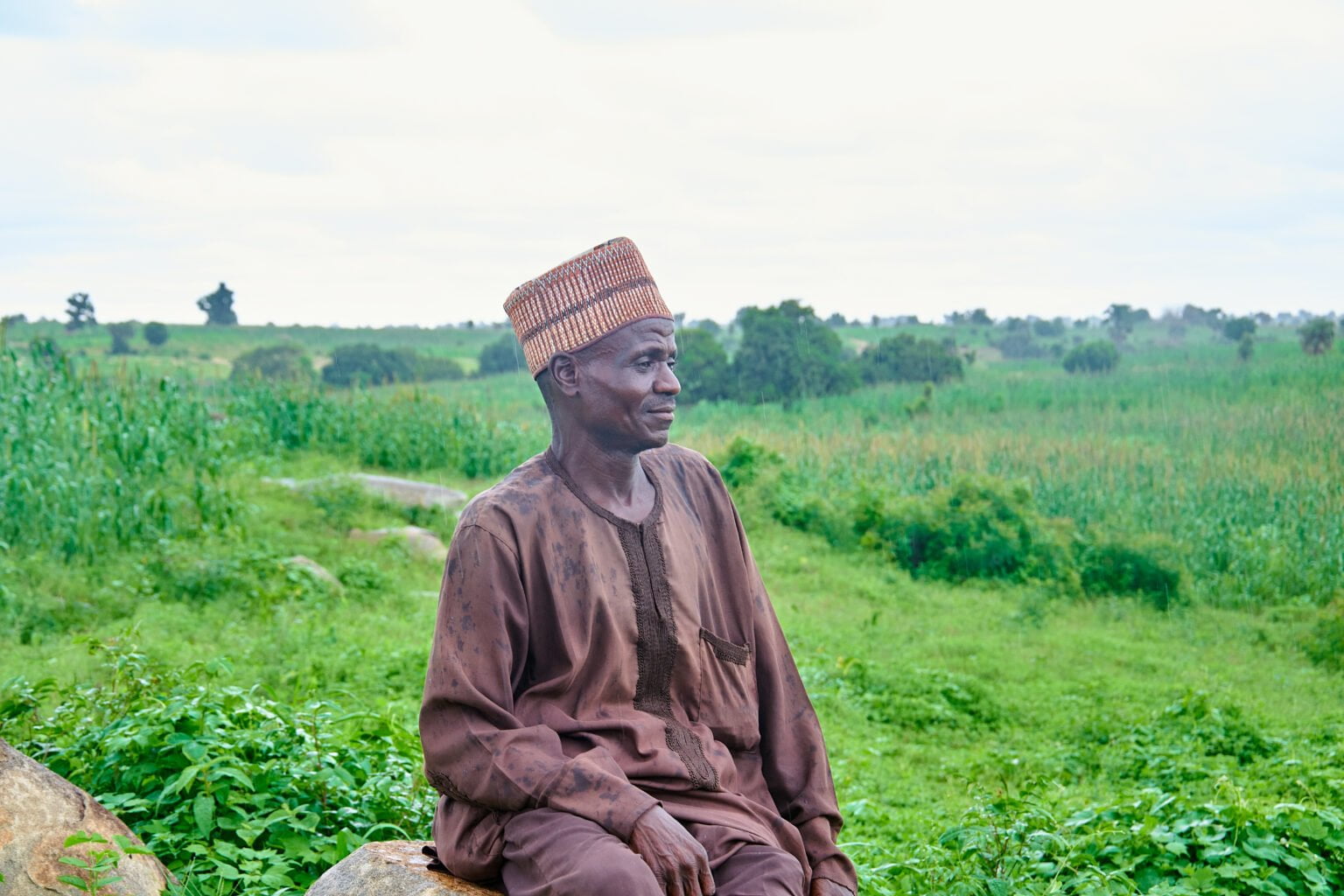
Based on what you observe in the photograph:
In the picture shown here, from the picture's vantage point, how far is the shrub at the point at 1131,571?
9.78 m

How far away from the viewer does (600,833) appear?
2.38 m

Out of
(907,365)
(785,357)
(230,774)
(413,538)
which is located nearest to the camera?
(230,774)

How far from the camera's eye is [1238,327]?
27.0 metres

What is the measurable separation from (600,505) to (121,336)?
3558 cm

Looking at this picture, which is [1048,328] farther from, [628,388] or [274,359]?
[628,388]

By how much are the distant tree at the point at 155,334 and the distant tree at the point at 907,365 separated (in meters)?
20.7

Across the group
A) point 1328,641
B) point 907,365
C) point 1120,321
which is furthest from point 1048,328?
point 1328,641

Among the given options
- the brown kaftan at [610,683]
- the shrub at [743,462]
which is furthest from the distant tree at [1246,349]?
the brown kaftan at [610,683]

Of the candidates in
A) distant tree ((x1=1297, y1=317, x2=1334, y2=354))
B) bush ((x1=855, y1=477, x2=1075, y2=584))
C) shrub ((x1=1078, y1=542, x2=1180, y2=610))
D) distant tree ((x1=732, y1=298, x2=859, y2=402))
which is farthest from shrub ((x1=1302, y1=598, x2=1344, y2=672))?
distant tree ((x1=732, y1=298, x2=859, y2=402))

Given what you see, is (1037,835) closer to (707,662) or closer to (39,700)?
(707,662)

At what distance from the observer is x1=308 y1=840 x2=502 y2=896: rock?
2.66 meters

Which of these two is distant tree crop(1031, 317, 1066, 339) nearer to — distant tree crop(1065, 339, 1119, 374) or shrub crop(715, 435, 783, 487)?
distant tree crop(1065, 339, 1119, 374)

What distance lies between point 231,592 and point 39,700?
348 centimetres

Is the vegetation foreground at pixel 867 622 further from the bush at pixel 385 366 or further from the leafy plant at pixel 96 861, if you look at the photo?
the bush at pixel 385 366
